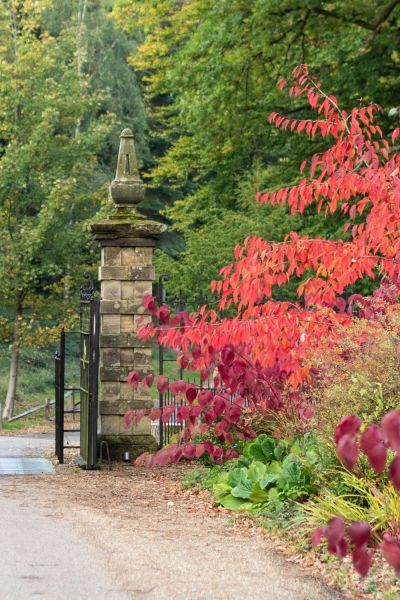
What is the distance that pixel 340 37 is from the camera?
69.4 feet

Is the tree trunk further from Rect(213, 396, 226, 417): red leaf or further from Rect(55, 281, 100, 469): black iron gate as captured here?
Rect(213, 396, 226, 417): red leaf

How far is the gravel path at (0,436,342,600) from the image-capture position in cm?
584

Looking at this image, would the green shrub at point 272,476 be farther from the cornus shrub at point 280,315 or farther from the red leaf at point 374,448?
the red leaf at point 374,448

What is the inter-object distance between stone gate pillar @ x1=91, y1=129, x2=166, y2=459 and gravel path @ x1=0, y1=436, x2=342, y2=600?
223 centimetres

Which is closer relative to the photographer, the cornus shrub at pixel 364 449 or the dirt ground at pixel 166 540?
the cornus shrub at pixel 364 449

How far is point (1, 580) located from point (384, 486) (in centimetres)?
249

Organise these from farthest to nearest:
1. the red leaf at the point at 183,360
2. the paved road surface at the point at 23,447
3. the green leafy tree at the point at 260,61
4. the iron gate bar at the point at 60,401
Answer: the green leafy tree at the point at 260,61, the paved road surface at the point at 23,447, the iron gate bar at the point at 60,401, the red leaf at the point at 183,360

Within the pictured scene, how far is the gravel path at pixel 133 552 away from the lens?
5.84 meters

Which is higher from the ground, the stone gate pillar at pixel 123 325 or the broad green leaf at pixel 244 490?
the stone gate pillar at pixel 123 325

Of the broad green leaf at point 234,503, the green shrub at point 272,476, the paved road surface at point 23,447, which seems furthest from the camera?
the paved road surface at point 23,447

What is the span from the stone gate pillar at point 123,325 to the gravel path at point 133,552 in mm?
2235

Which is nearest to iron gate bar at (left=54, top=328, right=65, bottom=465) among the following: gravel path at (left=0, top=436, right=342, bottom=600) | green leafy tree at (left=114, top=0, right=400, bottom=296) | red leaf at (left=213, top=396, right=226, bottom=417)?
gravel path at (left=0, top=436, right=342, bottom=600)

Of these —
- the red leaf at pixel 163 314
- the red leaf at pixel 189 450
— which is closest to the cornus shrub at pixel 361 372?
the red leaf at pixel 189 450

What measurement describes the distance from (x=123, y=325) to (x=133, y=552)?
5399 mm
